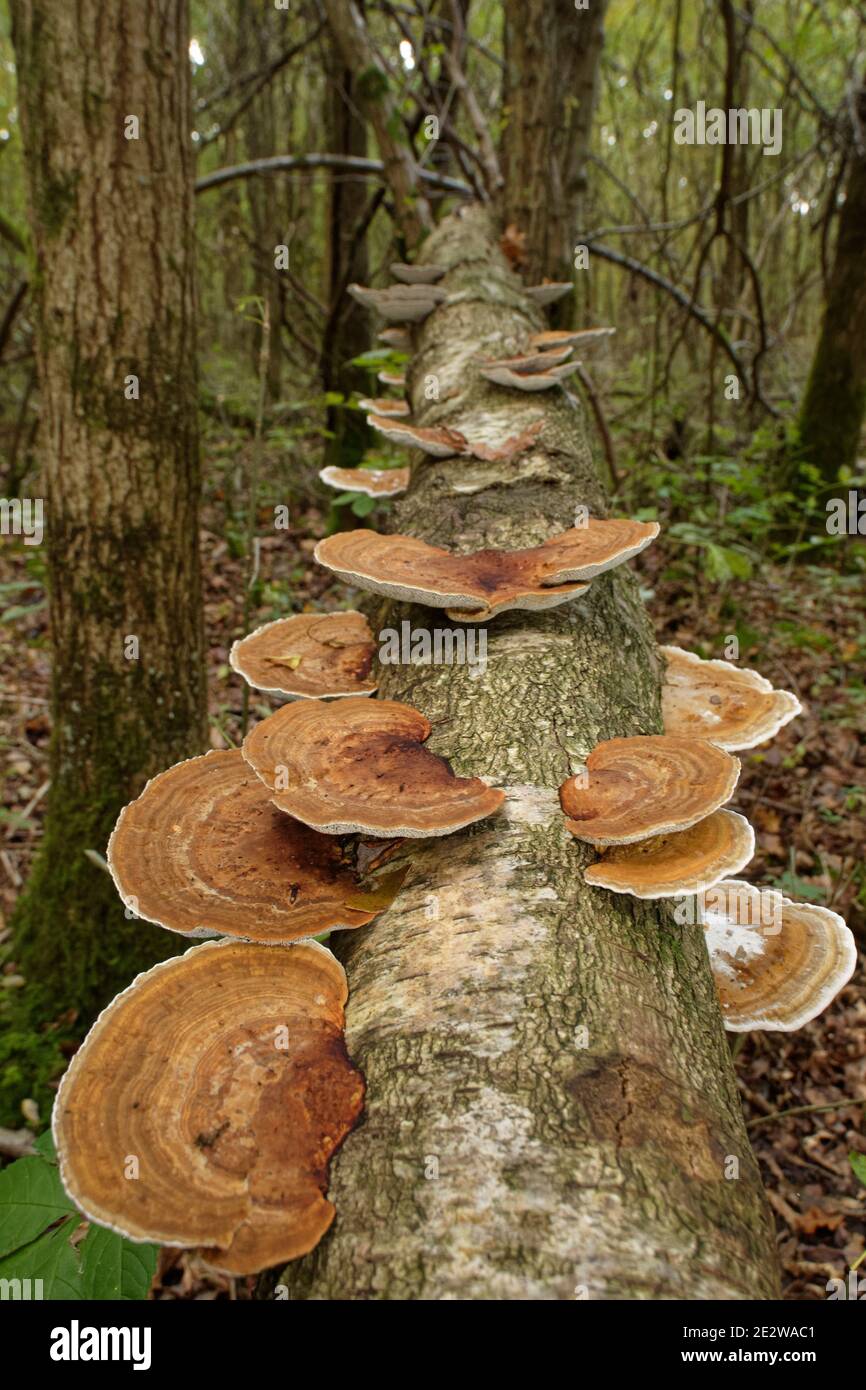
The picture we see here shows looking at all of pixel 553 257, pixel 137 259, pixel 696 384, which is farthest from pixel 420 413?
pixel 696 384

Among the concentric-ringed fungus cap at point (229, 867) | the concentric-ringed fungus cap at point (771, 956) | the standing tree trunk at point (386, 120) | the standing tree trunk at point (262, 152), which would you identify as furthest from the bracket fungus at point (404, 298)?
the standing tree trunk at point (262, 152)

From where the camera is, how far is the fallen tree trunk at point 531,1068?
4.80 feet

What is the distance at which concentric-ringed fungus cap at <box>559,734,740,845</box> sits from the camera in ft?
7.25

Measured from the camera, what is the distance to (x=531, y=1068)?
1725 millimetres

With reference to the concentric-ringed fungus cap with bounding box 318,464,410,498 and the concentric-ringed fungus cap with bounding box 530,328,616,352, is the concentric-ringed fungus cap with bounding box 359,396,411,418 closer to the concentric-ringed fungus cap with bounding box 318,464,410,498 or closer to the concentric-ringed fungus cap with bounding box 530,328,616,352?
the concentric-ringed fungus cap with bounding box 318,464,410,498

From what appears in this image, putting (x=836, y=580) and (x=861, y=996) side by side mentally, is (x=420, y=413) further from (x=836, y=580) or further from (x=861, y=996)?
(x=836, y=580)

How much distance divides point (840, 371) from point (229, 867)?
36.4ft

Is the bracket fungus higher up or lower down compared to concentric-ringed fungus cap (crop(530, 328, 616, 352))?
→ higher up

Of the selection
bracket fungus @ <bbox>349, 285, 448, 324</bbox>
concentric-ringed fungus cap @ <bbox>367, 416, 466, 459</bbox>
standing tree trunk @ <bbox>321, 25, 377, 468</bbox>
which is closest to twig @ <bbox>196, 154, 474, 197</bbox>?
standing tree trunk @ <bbox>321, 25, 377, 468</bbox>

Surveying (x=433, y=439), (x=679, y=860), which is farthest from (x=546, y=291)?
(x=679, y=860)

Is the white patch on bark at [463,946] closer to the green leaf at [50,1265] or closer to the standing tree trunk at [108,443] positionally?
the green leaf at [50,1265]

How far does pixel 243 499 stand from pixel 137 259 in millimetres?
7520

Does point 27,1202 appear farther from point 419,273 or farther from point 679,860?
point 419,273

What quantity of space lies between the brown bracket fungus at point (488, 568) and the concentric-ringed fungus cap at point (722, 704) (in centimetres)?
73
